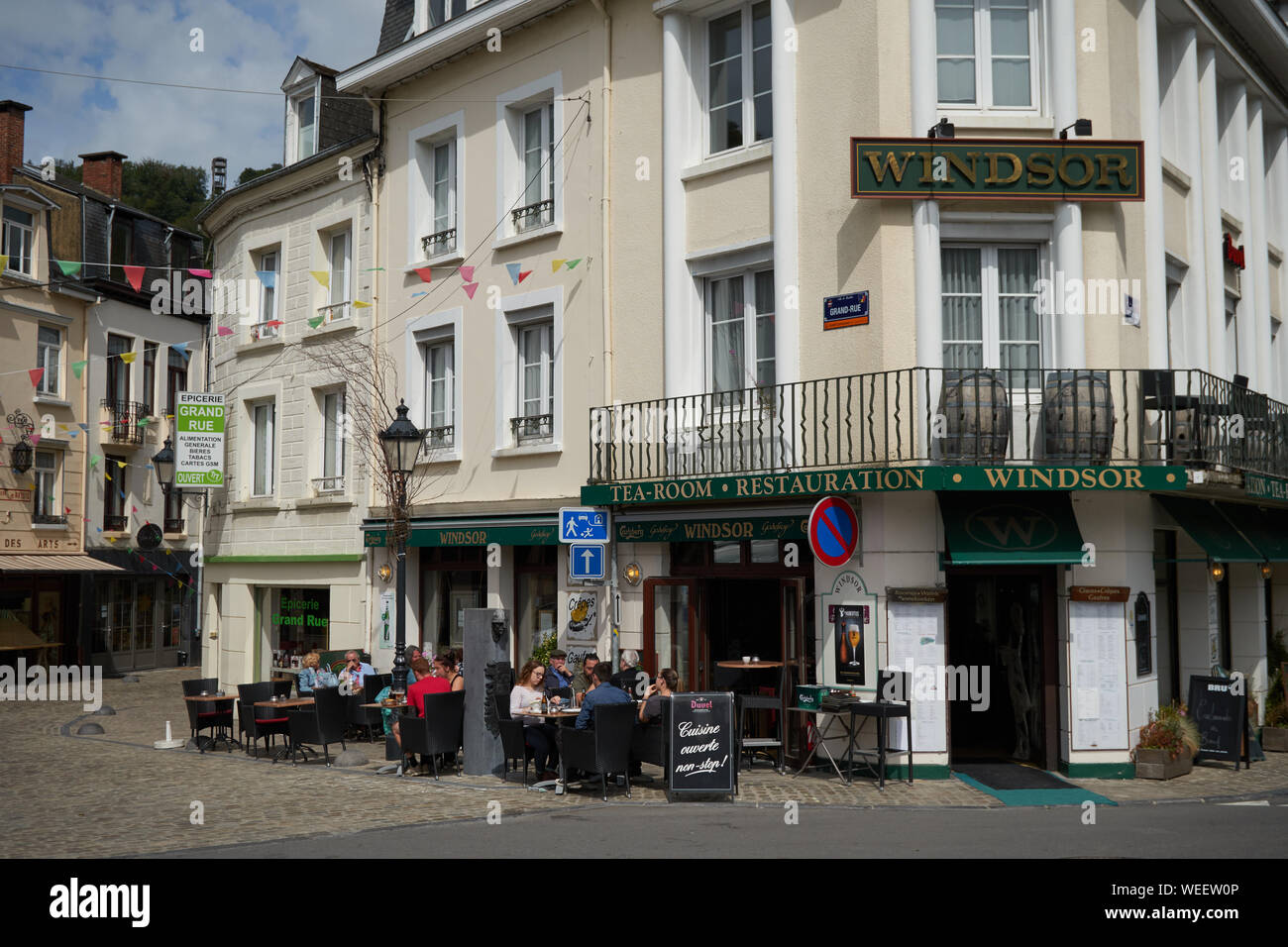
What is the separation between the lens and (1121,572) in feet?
43.0

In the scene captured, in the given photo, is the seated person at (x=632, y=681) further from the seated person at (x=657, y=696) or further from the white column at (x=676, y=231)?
the white column at (x=676, y=231)

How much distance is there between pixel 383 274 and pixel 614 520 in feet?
22.1

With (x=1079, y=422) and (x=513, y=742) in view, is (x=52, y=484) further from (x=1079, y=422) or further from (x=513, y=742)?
(x=1079, y=422)

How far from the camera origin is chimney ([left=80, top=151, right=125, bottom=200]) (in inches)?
1454

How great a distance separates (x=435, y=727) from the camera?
13305mm

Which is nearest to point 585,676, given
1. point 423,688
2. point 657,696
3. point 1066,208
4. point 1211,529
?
point 423,688

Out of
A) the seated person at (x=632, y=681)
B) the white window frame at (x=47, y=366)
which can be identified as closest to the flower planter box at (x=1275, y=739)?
the seated person at (x=632, y=681)

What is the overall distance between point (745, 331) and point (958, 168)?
3176 millimetres

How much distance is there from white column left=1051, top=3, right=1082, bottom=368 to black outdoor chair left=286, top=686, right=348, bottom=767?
944cm

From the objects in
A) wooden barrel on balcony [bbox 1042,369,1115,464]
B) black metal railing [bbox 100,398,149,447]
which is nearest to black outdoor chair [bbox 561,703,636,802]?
wooden barrel on balcony [bbox 1042,369,1115,464]

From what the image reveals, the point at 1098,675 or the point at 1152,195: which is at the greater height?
the point at 1152,195

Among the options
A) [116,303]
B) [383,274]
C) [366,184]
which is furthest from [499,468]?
[116,303]
